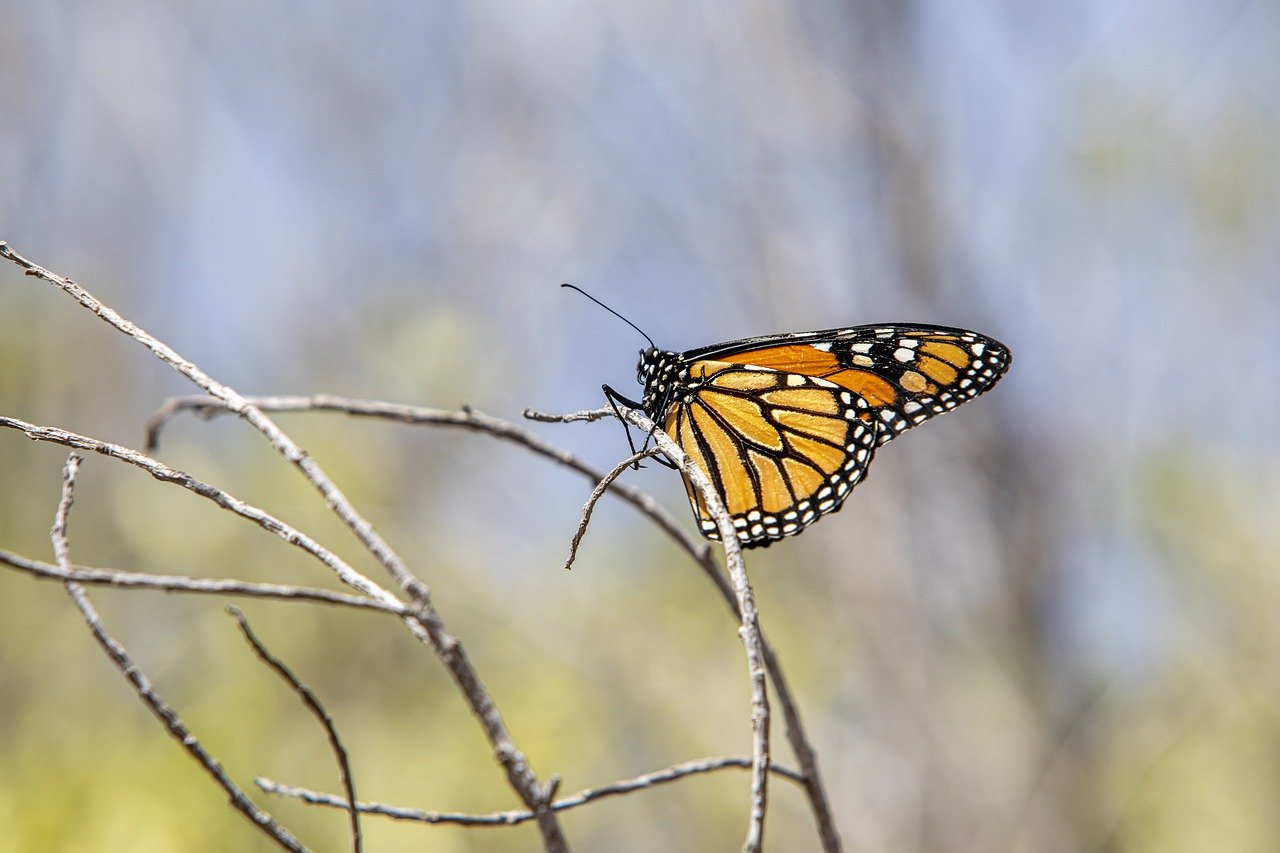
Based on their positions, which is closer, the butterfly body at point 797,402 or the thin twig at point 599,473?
the thin twig at point 599,473

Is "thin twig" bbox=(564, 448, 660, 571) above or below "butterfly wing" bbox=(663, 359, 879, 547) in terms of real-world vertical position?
below

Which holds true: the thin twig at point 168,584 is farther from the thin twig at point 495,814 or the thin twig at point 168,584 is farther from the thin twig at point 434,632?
the thin twig at point 495,814

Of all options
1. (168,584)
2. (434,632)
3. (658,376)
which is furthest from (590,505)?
(658,376)

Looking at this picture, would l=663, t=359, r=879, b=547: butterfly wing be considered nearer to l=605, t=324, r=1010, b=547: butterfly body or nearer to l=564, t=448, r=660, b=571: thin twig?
l=605, t=324, r=1010, b=547: butterfly body

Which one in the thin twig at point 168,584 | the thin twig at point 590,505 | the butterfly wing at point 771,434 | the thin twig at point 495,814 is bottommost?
the thin twig at point 495,814

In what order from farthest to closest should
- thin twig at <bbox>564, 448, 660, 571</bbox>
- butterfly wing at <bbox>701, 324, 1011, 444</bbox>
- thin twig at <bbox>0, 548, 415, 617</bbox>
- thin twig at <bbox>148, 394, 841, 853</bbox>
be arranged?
butterfly wing at <bbox>701, 324, 1011, 444</bbox> → thin twig at <bbox>148, 394, 841, 853</bbox> → thin twig at <bbox>564, 448, 660, 571</bbox> → thin twig at <bbox>0, 548, 415, 617</bbox>

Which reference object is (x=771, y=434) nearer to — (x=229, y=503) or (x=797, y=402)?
(x=797, y=402)

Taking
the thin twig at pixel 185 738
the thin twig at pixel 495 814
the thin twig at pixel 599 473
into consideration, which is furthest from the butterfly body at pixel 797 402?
the thin twig at pixel 185 738

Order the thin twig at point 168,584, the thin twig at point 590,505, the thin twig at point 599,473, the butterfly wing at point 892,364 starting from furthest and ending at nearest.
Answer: the butterfly wing at point 892,364, the thin twig at point 599,473, the thin twig at point 590,505, the thin twig at point 168,584

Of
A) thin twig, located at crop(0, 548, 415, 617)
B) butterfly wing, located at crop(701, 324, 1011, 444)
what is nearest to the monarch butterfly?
butterfly wing, located at crop(701, 324, 1011, 444)
